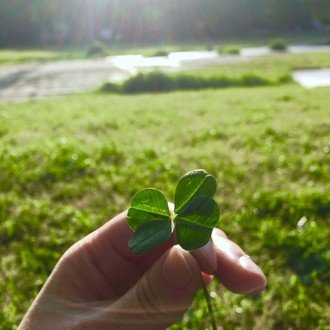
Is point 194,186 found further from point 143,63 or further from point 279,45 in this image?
point 279,45

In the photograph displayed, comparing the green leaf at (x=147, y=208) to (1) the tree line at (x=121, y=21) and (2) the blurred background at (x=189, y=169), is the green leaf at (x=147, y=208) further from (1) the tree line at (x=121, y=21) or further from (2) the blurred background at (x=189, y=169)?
(1) the tree line at (x=121, y=21)

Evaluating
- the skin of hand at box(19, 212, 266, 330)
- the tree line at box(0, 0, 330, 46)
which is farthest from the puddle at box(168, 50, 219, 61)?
the skin of hand at box(19, 212, 266, 330)

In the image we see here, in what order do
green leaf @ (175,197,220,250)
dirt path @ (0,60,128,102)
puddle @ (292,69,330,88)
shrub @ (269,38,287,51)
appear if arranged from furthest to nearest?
shrub @ (269,38,287,51), dirt path @ (0,60,128,102), puddle @ (292,69,330,88), green leaf @ (175,197,220,250)

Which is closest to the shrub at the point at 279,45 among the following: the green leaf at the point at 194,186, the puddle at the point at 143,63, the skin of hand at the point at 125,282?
the puddle at the point at 143,63

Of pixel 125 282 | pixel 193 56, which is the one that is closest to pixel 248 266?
pixel 125 282

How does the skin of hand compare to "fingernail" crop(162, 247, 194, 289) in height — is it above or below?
below

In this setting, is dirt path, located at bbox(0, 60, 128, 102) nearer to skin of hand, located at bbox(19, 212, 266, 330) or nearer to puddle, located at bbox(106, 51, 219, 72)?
puddle, located at bbox(106, 51, 219, 72)
